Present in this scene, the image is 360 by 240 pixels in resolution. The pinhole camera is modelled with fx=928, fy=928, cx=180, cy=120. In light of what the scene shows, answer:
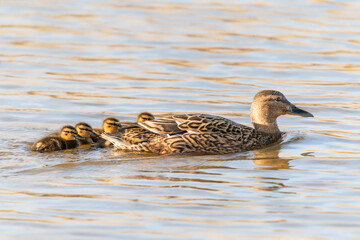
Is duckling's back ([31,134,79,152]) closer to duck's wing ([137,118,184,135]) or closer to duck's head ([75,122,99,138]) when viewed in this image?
duck's head ([75,122,99,138])

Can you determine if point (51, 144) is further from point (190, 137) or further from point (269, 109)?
point (269, 109)

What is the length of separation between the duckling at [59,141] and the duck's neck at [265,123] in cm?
201

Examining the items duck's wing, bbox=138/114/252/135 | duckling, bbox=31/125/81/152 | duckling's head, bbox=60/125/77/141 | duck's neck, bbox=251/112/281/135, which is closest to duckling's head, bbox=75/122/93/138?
duckling, bbox=31/125/81/152

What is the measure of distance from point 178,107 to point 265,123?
187 centimetres

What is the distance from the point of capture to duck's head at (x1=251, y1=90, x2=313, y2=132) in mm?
10250

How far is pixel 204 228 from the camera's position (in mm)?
6602

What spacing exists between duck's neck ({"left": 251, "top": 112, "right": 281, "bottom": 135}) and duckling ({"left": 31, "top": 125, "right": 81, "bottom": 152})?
2.01 meters

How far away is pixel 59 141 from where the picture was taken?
9586 mm

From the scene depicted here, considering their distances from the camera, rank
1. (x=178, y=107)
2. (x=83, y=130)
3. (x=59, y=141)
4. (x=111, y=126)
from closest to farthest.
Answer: (x=59, y=141), (x=83, y=130), (x=111, y=126), (x=178, y=107)

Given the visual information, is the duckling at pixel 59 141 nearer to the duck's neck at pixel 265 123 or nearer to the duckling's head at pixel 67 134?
the duckling's head at pixel 67 134

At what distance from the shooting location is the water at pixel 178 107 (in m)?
6.89

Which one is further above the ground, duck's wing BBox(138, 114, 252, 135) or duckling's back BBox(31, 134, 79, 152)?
duck's wing BBox(138, 114, 252, 135)

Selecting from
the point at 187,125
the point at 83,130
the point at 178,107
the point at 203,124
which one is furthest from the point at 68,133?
the point at 178,107

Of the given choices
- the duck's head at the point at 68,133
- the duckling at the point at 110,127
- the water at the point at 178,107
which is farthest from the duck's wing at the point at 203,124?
the duck's head at the point at 68,133
